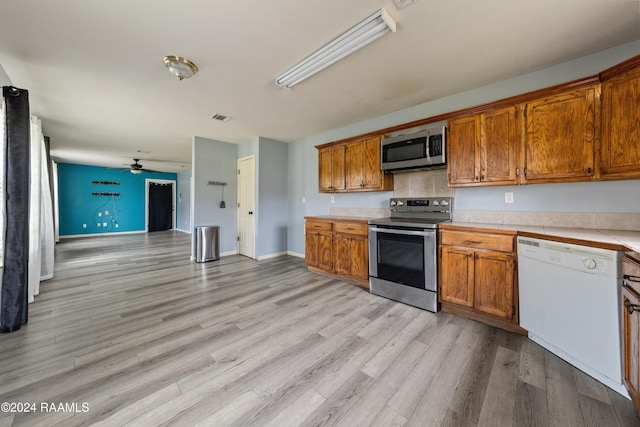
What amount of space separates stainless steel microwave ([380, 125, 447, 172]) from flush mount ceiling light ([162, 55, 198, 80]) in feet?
7.64

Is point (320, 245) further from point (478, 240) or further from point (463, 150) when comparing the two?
point (463, 150)

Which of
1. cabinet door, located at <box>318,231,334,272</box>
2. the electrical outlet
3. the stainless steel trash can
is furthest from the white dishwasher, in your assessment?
the stainless steel trash can

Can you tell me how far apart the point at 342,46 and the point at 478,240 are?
6.83 feet

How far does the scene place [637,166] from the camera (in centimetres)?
172

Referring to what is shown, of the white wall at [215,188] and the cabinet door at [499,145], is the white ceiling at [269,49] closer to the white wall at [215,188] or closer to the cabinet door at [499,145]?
the cabinet door at [499,145]

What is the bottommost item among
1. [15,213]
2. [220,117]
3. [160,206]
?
[15,213]

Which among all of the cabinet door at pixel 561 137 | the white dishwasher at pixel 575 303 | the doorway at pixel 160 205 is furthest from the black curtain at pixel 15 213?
the doorway at pixel 160 205

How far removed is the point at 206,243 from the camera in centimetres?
470

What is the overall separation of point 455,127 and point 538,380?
2.33m

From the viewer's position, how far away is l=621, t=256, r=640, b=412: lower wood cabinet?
4.13ft

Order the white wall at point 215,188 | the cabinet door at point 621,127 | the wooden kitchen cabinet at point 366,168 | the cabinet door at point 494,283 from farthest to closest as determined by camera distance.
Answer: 1. the white wall at point 215,188
2. the wooden kitchen cabinet at point 366,168
3. the cabinet door at point 494,283
4. the cabinet door at point 621,127

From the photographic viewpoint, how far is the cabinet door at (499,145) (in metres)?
2.34

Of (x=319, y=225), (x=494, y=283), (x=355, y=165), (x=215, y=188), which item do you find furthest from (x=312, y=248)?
(x=215, y=188)

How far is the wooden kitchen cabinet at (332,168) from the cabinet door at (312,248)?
0.79m
